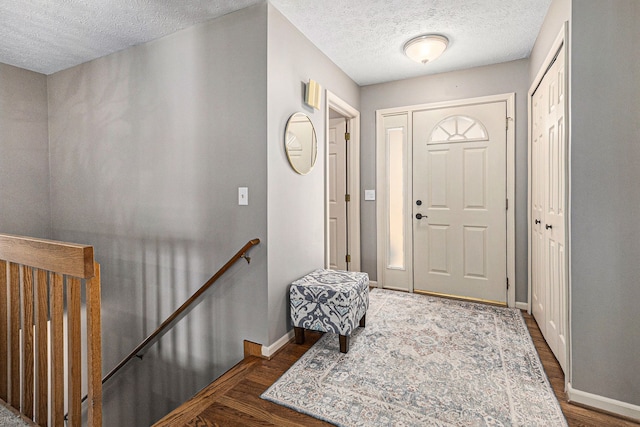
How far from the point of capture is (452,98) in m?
3.38

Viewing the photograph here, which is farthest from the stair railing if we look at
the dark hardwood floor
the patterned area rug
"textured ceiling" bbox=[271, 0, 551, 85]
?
"textured ceiling" bbox=[271, 0, 551, 85]

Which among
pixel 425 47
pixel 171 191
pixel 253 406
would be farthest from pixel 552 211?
pixel 171 191

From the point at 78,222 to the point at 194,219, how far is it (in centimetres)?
168

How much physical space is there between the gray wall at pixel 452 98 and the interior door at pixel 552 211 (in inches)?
11.9

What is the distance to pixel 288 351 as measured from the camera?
2326mm

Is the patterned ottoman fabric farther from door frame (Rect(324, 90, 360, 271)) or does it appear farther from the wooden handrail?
door frame (Rect(324, 90, 360, 271))

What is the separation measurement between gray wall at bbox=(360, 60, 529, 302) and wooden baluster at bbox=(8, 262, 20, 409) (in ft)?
9.82

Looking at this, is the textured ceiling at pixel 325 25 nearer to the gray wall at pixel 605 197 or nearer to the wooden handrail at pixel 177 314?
the gray wall at pixel 605 197

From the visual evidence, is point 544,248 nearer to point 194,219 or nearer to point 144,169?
point 194,219

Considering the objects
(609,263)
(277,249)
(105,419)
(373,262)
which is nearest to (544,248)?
(609,263)

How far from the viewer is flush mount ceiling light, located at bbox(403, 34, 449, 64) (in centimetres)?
264

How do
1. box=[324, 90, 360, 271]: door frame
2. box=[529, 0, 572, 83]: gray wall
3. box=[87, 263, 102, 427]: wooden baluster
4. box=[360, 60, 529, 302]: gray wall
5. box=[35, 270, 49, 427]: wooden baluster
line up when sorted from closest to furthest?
box=[87, 263, 102, 427]: wooden baluster
box=[35, 270, 49, 427]: wooden baluster
box=[529, 0, 572, 83]: gray wall
box=[360, 60, 529, 302]: gray wall
box=[324, 90, 360, 271]: door frame

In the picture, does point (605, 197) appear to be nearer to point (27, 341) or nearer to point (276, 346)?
point (276, 346)

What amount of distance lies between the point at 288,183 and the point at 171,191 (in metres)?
0.98
